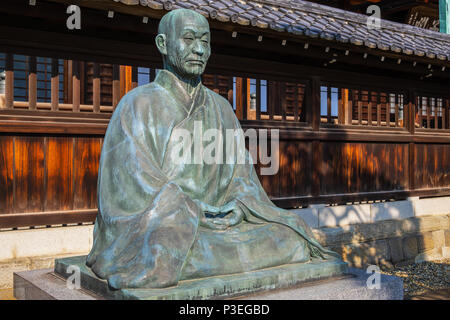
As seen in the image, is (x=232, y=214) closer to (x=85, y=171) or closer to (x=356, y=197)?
(x=85, y=171)

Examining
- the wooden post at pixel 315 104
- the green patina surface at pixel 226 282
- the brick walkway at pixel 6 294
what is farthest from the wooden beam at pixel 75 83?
the wooden post at pixel 315 104

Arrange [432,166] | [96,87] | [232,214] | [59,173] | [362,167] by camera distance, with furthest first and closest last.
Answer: [432,166] → [362,167] → [96,87] → [59,173] → [232,214]

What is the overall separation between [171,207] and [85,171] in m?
3.63

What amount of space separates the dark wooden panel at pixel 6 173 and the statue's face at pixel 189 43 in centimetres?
329

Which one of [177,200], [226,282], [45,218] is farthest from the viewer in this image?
[45,218]

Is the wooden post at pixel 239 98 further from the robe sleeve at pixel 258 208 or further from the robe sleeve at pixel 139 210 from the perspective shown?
the robe sleeve at pixel 139 210

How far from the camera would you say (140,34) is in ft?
23.8

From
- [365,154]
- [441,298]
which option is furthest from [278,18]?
[441,298]

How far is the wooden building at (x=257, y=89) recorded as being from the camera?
21.5 feet

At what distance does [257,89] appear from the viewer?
28.4 feet

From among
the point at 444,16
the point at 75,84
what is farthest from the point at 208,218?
the point at 444,16

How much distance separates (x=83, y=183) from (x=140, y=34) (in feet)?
7.29
